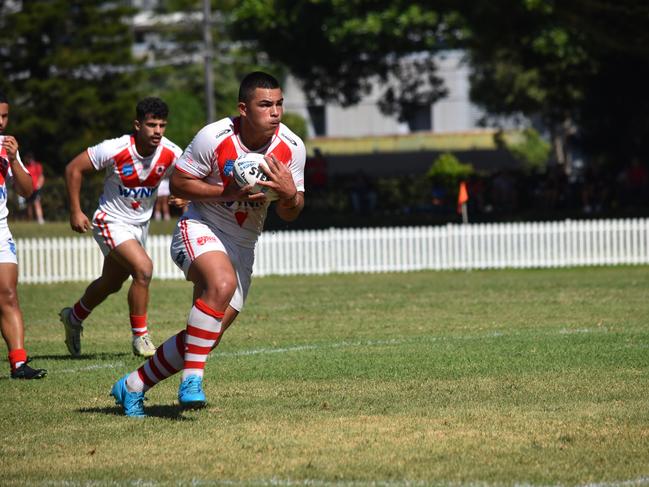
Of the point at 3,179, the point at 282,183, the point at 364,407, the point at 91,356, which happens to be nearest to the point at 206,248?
the point at 282,183

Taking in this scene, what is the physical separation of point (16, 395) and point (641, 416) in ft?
15.2

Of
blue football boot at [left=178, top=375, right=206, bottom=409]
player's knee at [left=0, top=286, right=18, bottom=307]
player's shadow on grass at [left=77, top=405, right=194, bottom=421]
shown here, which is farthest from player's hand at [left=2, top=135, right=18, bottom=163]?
blue football boot at [left=178, top=375, right=206, bottom=409]

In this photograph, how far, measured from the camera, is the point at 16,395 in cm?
983

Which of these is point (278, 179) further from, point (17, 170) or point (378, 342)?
point (378, 342)

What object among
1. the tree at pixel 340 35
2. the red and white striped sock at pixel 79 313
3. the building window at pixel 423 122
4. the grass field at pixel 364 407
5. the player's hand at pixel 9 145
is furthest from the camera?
the building window at pixel 423 122

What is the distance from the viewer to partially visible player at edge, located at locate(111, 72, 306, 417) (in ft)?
27.7

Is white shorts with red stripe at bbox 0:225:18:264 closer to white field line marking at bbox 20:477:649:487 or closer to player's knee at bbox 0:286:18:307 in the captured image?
player's knee at bbox 0:286:18:307

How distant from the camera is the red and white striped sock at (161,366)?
8.58 meters

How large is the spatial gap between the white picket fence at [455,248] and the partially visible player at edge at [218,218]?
58.4ft

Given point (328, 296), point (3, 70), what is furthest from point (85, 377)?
point (3, 70)

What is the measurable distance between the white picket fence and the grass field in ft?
33.8

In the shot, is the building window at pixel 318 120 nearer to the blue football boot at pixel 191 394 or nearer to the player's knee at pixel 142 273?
the player's knee at pixel 142 273

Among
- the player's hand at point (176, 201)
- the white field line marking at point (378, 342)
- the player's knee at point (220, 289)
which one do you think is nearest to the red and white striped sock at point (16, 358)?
the player's hand at point (176, 201)

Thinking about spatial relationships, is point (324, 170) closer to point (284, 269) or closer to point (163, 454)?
point (284, 269)
